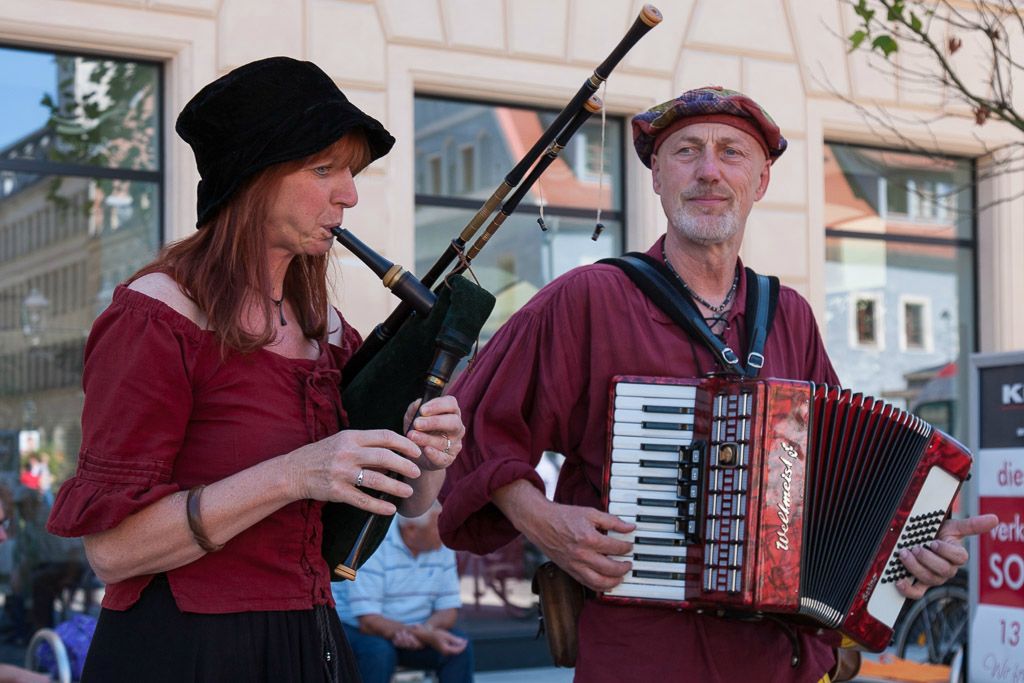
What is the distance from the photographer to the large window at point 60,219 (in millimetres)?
7539

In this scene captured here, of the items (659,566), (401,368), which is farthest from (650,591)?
(401,368)

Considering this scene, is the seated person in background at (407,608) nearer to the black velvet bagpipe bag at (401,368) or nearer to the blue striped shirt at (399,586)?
the blue striped shirt at (399,586)

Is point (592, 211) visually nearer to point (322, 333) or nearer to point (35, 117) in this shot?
point (35, 117)

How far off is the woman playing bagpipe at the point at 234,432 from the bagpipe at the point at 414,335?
57 mm

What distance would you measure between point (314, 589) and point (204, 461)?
30 cm

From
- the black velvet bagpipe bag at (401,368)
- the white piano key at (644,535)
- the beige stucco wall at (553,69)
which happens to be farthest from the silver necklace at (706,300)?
the beige stucco wall at (553,69)

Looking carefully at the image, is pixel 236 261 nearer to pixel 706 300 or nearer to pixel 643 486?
pixel 643 486

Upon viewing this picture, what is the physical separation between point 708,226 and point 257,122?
1.29m

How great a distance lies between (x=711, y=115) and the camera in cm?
331

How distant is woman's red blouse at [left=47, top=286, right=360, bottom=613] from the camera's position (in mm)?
2172

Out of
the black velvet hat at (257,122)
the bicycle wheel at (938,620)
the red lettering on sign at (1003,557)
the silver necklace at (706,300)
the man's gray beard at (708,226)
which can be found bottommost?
the bicycle wheel at (938,620)

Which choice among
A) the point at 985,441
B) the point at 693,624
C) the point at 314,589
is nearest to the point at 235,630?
the point at 314,589

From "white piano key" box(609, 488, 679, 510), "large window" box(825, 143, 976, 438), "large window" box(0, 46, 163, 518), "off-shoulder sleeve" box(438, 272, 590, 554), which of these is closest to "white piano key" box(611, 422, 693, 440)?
"white piano key" box(609, 488, 679, 510)

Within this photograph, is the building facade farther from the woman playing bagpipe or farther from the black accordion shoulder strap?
the woman playing bagpipe
